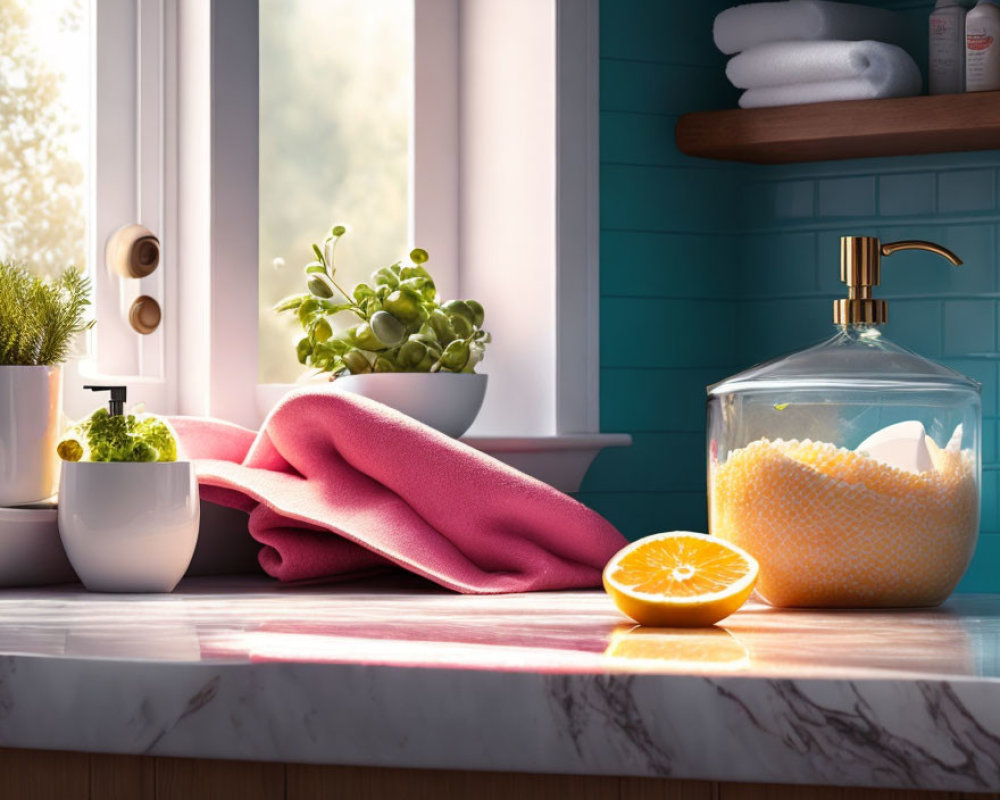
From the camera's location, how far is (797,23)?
1855 mm

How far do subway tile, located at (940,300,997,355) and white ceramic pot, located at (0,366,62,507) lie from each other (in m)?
1.22

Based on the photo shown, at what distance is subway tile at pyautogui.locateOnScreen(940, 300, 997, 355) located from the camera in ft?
6.40

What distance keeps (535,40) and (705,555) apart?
980 mm

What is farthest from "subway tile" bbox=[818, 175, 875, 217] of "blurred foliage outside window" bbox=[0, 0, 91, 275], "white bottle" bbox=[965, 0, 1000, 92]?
"blurred foliage outside window" bbox=[0, 0, 91, 275]

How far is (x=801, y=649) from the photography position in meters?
0.96

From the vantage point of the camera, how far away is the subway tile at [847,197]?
202 centimetres

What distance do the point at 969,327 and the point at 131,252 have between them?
1.13 m

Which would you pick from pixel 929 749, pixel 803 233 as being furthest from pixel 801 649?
pixel 803 233

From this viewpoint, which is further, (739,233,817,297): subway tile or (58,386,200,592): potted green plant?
(739,233,817,297): subway tile

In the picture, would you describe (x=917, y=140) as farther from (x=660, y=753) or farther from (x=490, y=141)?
(x=660, y=753)

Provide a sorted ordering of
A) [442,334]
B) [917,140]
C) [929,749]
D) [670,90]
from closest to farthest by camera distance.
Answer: [929,749] < [442,334] < [917,140] < [670,90]

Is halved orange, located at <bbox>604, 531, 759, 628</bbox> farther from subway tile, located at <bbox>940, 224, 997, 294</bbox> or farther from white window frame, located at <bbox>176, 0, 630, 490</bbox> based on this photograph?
subway tile, located at <bbox>940, 224, 997, 294</bbox>

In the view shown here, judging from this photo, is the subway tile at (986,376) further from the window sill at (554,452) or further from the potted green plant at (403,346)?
the potted green plant at (403,346)

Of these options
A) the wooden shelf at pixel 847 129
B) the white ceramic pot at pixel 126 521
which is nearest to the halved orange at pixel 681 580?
the white ceramic pot at pixel 126 521
